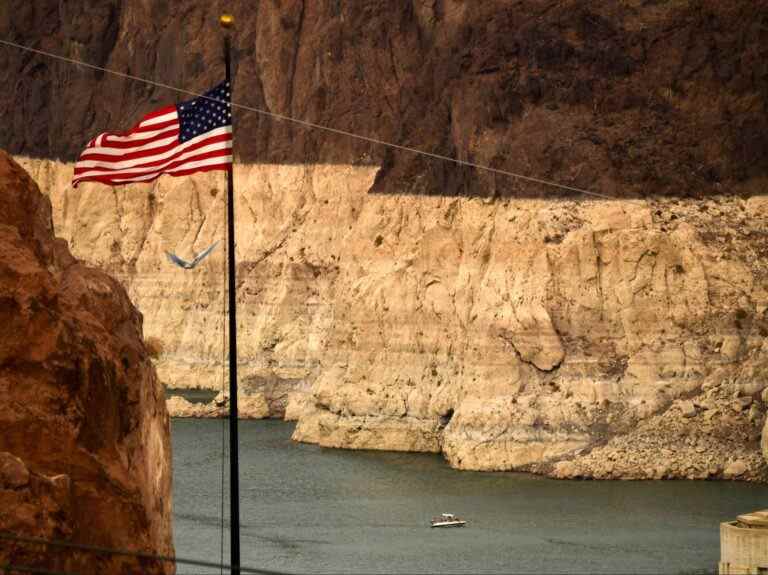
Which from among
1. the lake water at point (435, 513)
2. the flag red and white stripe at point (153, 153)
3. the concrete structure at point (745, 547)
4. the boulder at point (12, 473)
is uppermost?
the flag red and white stripe at point (153, 153)

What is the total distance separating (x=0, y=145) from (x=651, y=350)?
75963 millimetres

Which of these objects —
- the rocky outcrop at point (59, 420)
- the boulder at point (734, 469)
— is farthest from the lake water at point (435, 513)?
the rocky outcrop at point (59, 420)

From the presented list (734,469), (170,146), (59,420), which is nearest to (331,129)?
(734,469)

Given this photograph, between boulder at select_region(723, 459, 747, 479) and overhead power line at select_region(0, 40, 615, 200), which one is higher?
overhead power line at select_region(0, 40, 615, 200)

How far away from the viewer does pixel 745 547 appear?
55.5 m

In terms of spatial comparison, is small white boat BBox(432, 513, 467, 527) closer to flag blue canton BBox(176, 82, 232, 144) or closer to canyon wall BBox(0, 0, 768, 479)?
canyon wall BBox(0, 0, 768, 479)

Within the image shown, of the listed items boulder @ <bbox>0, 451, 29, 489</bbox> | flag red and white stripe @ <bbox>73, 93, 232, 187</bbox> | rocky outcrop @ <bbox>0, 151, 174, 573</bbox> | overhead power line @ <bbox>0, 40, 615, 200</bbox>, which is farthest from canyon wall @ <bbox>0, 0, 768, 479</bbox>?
boulder @ <bbox>0, 451, 29, 489</bbox>

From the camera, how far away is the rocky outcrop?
24406 millimetres

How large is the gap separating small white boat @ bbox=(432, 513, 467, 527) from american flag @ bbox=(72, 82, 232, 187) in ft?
122

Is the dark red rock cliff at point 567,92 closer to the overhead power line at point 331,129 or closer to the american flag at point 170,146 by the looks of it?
the overhead power line at point 331,129

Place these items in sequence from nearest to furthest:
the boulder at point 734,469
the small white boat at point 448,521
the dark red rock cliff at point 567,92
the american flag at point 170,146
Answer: the american flag at point 170,146
the small white boat at point 448,521
the boulder at point 734,469
the dark red rock cliff at point 567,92

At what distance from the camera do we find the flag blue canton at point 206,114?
2989cm

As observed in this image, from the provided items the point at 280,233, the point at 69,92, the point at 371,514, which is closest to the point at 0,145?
the point at 69,92

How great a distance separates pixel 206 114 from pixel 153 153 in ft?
3.05
